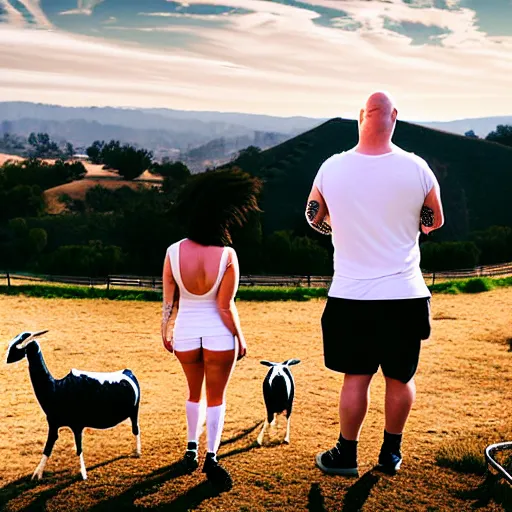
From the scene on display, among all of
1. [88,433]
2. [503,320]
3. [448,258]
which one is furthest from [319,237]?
[88,433]

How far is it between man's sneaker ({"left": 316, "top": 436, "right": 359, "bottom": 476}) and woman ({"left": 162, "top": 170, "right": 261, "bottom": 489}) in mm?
941

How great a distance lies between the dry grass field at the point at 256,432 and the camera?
5.82 m

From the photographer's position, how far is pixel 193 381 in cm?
599

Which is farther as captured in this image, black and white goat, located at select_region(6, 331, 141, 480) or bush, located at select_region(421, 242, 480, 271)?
bush, located at select_region(421, 242, 480, 271)

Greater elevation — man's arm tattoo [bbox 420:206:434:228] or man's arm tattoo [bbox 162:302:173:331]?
man's arm tattoo [bbox 420:206:434:228]

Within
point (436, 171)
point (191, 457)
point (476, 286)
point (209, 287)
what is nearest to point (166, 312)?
point (209, 287)

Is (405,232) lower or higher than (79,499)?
higher

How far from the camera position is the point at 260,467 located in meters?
6.59

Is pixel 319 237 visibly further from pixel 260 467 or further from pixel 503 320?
pixel 260 467

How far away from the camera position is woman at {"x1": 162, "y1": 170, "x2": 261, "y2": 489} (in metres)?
5.67

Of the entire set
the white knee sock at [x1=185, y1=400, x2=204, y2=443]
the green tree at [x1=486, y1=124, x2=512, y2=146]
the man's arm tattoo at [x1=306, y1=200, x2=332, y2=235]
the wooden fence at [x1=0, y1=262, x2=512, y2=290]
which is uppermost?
the green tree at [x1=486, y1=124, x2=512, y2=146]

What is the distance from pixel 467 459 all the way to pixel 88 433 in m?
4.69

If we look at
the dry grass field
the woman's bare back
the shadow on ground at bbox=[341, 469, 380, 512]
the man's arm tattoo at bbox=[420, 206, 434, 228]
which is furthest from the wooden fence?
the man's arm tattoo at bbox=[420, 206, 434, 228]

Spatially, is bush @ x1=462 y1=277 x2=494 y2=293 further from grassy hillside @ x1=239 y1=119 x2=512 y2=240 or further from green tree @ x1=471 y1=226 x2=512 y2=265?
grassy hillside @ x1=239 y1=119 x2=512 y2=240
